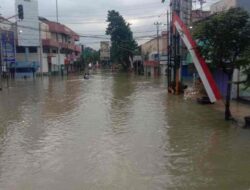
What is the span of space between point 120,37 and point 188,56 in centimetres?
5614

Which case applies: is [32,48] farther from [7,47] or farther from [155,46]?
[155,46]

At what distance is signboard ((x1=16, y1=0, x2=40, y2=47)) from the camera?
64062 mm

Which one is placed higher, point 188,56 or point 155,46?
point 155,46

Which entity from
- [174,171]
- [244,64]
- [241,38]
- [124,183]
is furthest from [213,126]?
[124,183]

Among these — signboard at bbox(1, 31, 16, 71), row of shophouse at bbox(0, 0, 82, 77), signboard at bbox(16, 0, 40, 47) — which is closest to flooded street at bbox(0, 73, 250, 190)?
signboard at bbox(1, 31, 16, 71)

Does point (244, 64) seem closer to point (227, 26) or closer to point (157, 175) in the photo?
point (227, 26)

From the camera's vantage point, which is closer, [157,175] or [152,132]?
[157,175]

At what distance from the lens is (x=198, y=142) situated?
1167 centimetres

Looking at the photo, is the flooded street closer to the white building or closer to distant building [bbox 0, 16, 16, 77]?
distant building [bbox 0, 16, 16, 77]

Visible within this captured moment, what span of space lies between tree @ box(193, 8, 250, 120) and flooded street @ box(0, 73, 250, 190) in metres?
2.49

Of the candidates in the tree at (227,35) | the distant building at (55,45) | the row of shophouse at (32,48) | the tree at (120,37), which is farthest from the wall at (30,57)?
the tree at (227,35)

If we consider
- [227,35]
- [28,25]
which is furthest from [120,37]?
[227,35]

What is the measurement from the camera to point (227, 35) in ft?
47.7

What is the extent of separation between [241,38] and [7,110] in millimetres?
12351
